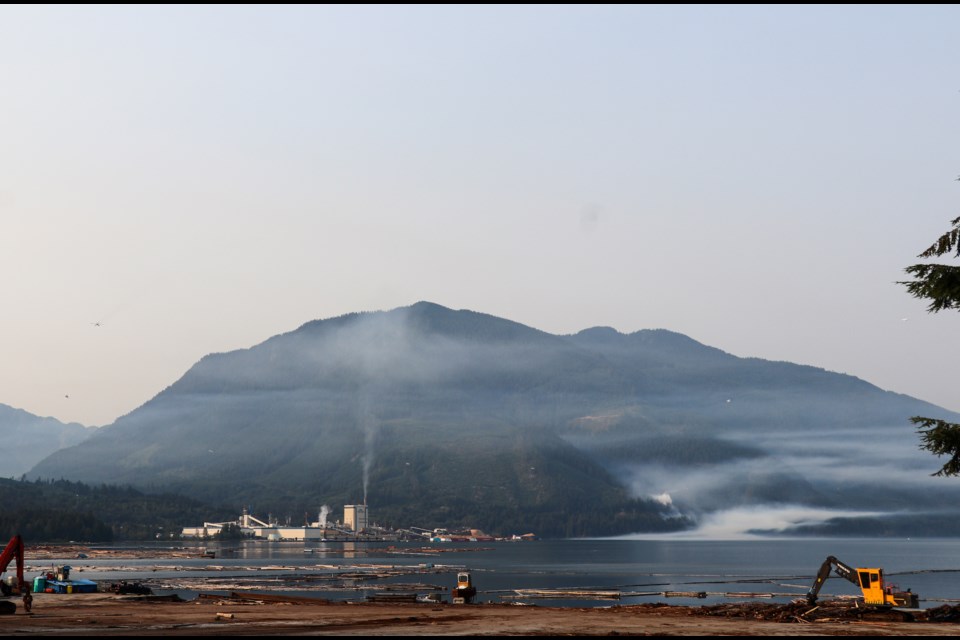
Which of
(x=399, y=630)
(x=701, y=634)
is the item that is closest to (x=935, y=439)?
(x=701, y=634)

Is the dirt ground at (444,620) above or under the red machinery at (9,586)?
under

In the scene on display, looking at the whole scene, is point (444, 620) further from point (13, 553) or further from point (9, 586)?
point (9, 586)

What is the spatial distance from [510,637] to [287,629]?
1319 centimetres

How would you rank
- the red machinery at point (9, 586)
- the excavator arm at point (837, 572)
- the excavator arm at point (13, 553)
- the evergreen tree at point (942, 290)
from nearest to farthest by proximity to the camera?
the evergreen tree at point (942, 290)
the red machinery at point (9, 586)
the excavator arm at point (13, 553)
the excavator arm at point (837, 572)

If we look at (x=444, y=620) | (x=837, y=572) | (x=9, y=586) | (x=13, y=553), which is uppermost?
(x=13, y=553)

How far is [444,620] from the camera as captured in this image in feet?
235

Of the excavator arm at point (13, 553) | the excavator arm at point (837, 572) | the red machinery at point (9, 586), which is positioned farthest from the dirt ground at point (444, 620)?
the excavator arm at point (837, 572)

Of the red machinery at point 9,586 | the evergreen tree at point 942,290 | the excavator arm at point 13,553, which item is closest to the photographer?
the evergreen tree at point 942,290

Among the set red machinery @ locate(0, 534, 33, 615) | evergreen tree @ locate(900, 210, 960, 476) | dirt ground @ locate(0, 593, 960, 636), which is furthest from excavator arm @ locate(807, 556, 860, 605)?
red machinery @ locate(0, 534, 33, 615)

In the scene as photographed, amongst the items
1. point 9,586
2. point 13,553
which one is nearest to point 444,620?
point 13,553

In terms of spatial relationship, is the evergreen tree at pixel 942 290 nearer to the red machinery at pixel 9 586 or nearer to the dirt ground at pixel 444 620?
the dirt ground at pixel 444 620

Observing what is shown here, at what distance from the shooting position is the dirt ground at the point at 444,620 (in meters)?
62.4

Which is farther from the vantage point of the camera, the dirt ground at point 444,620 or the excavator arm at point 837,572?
the excavator arm at point 837,572

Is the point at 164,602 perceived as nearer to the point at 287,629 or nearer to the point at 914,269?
the point at 287,629
